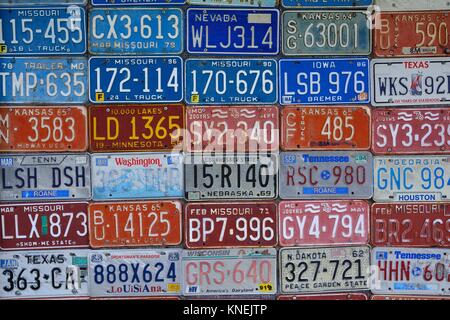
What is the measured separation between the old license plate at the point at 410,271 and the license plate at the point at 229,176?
99cm

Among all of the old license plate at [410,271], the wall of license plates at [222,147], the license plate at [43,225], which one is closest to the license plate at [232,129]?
the wall of license plates at [222,147]

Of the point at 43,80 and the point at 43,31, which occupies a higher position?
the point at 43,31

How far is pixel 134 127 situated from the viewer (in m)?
3.53

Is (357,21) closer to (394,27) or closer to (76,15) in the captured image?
(394,27)

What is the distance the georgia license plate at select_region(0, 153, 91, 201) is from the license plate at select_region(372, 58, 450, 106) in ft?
7.26

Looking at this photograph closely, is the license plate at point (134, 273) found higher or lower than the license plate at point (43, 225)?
lower

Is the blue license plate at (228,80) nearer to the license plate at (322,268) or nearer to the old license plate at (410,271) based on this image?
the license plate at (322,268)

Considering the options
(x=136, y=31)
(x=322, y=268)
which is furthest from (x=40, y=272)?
(x=322, y=268)

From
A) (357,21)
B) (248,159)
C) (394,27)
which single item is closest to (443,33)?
(394,27)

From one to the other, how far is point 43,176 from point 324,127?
209 cm

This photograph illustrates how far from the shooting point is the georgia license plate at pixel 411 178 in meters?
3.58

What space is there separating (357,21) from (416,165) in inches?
45.0

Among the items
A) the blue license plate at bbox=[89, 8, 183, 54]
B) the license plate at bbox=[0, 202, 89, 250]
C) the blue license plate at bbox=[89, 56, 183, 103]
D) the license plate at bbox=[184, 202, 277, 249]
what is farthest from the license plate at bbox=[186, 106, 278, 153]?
the license plate at bbox=[0, 202, 89, 250]

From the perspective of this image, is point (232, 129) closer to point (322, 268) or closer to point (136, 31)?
point (136, 31)
